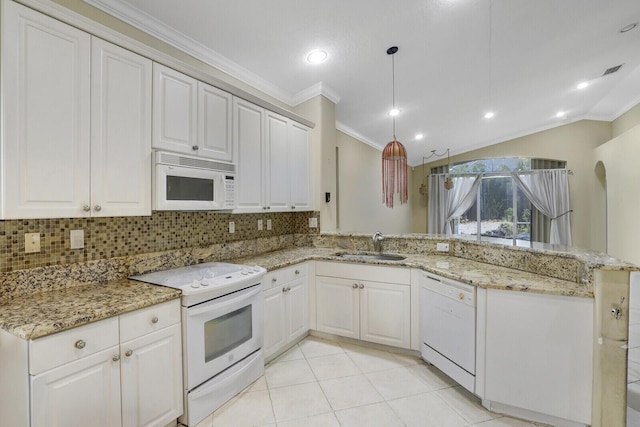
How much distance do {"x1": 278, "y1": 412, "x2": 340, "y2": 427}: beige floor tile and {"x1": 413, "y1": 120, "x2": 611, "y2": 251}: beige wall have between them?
23.3ft

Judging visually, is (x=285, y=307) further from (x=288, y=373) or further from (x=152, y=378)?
(x=152, y=378)

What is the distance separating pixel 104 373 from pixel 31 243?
33.8 inches

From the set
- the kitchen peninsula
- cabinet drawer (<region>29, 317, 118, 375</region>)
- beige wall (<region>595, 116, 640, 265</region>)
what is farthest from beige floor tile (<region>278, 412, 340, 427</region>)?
beige wall (<region>595, 116, 640, 265</region>)

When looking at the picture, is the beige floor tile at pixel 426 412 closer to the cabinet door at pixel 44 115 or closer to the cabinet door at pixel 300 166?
the cabinet door at pixel 300 166

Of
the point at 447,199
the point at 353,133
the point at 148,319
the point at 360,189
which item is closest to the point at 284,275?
the point at 148,319

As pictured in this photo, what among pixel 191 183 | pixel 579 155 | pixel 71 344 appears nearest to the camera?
pixel 71 344

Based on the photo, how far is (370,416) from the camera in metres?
1.83

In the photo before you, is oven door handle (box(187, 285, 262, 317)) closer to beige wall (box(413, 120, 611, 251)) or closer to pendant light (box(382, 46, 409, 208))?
pendant light (box(382, 46, 409, 208))

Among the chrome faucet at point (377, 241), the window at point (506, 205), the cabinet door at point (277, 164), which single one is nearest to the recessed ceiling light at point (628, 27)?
the chrome faucet at point (377, 241)

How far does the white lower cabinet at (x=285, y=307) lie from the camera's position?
239cm

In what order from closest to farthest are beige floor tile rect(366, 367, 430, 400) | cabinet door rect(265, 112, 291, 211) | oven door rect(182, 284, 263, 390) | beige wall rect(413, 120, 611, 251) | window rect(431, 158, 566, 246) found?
oven door rect(182, 284, 263, 390) → beige floor tile rect(366, 367, 430, 400) → cabinet door rect(265, 112, 291, 211) → beige wall rect(413, 120, 611, 251) → window rect(431, 158, 566, 246)

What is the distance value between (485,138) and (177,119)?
7.17 meters

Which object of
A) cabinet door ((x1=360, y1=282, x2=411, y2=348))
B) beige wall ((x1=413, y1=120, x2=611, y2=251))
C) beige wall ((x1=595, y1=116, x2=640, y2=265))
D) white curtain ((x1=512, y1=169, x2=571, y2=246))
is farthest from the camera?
white curtain ((x1=512, y1=169, x2=571, y2=246))

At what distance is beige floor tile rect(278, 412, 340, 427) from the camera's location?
1.75 metres
